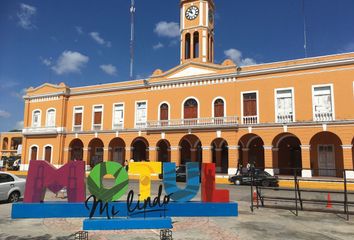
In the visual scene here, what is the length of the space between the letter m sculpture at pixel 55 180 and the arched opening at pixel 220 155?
2151 cm

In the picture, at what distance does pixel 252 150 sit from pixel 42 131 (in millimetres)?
23381

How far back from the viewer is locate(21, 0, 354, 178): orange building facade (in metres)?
23.0

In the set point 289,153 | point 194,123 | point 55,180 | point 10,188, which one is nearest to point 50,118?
point 194,123

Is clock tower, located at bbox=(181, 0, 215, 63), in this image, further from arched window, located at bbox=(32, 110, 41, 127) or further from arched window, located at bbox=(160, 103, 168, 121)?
arched window, located at bbox=(32, 110, 41, 127)

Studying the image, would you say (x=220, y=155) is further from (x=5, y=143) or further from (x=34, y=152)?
(x=5, y=143)

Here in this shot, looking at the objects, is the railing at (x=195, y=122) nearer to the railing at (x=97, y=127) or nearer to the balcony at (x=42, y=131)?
the railing at (x=97, y=127)

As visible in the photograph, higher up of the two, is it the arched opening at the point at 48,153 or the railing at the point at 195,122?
the railing at the point at 195,122

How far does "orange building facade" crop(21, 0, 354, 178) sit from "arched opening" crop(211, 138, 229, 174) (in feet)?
0.32

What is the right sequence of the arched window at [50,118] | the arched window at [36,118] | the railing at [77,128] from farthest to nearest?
the arched window at [36,118] → the arched window at [50,118] → the railing at [77,128]

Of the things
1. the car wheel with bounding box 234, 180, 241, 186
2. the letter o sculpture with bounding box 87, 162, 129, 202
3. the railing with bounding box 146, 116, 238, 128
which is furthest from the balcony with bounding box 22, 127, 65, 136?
the letter o sculpture with bounding box 87, 162, 129, 202

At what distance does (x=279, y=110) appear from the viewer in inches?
965

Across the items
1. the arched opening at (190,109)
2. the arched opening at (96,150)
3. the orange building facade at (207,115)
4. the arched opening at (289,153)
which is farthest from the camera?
the arched opening at (96,150)

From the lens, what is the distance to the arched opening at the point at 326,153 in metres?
23.9

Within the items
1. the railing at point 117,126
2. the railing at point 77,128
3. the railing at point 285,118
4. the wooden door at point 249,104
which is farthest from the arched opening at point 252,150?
the railing at point 77,128
